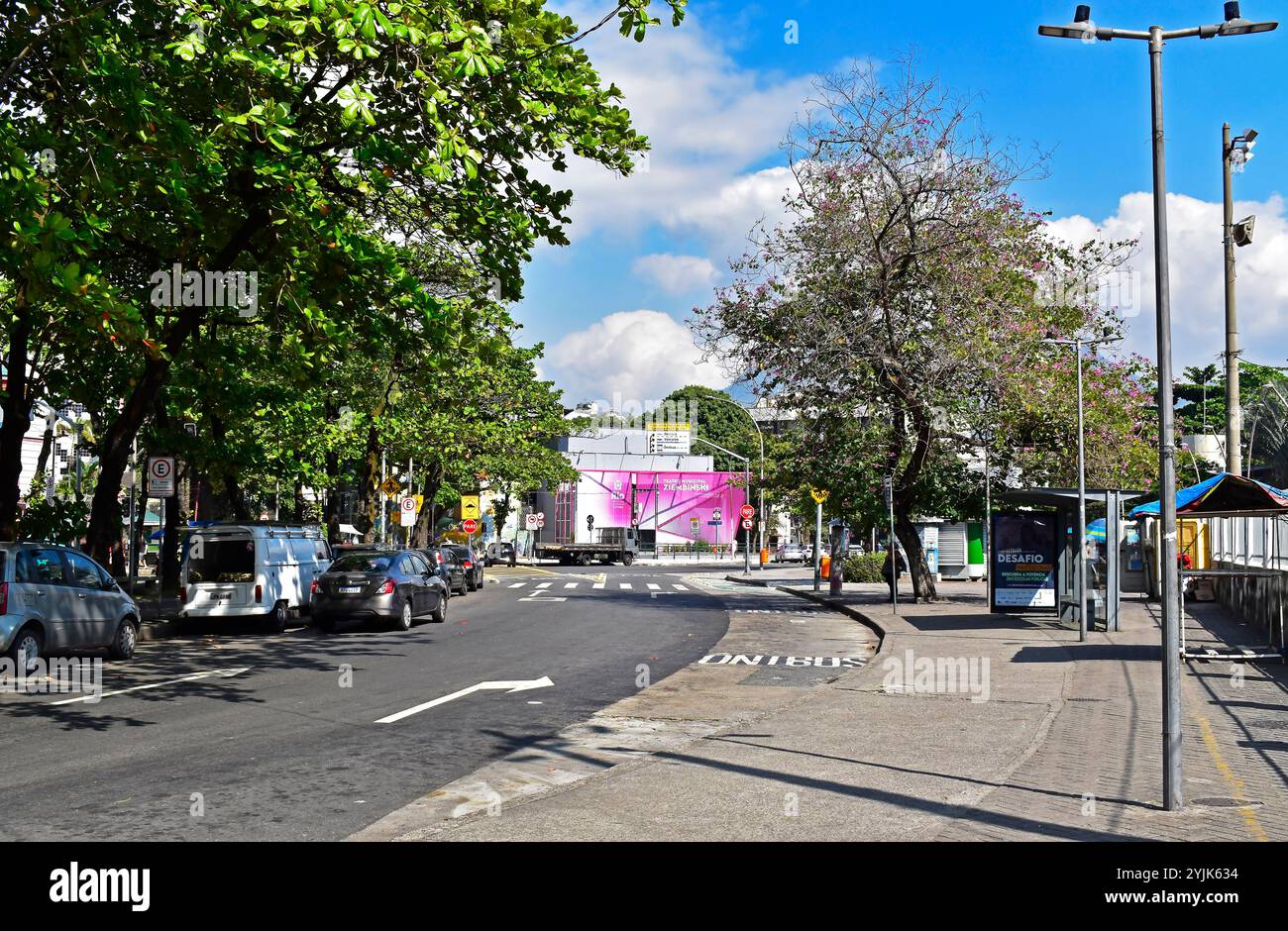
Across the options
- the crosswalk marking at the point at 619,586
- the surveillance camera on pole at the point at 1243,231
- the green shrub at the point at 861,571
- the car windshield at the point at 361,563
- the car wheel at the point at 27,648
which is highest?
the surveillance camera on pole at the point at 1243,231

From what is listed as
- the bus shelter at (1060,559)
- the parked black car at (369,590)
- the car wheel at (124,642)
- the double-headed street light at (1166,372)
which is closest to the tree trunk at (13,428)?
the car wheel at (124,642)

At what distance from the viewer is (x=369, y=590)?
22500mm

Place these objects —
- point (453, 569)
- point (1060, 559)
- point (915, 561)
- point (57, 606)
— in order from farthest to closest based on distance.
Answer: point (453, 569), point (915, 561), point (1060, 559), point (57, 606)

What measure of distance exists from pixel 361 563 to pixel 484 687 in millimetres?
9510

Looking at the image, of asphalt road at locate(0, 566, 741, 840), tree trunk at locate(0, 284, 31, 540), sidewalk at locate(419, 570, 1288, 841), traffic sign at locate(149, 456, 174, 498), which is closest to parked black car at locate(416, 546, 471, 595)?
traffic sign at locate(149, 456, 174, 498)

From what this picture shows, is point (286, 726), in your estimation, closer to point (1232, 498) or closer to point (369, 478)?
point (1232, 498)

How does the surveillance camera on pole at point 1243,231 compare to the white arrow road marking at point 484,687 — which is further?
the surveillance camera on pole at point 1243,231

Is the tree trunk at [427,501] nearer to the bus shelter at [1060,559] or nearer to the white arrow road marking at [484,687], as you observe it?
the bus shelter at [1060,559]

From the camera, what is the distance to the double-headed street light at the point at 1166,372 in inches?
314

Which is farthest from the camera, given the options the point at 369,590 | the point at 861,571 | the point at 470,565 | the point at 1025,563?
the point at 861,571

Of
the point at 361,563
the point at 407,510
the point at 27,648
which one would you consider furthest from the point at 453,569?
the point at 27,648

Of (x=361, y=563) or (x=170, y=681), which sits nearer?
(x=170, y=681)

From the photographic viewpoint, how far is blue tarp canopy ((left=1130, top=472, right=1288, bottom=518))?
15789 millimetres

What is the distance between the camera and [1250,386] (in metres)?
76.4
